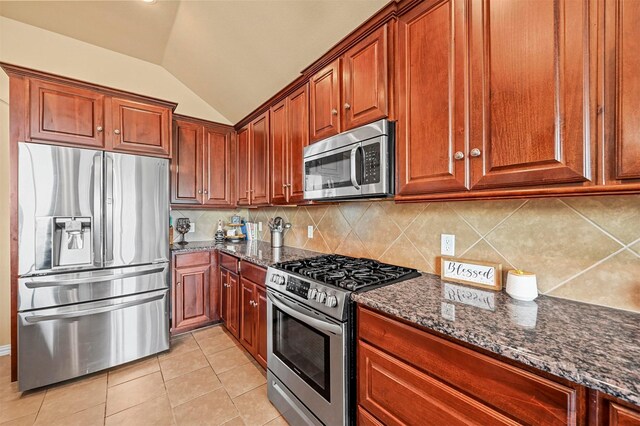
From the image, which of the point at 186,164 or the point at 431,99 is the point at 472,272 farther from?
the point at 186,164

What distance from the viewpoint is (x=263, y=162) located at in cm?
274

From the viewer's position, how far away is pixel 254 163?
2.91 metres

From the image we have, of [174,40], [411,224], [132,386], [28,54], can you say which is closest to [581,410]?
[411,224]

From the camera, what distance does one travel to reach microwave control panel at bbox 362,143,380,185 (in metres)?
1.44

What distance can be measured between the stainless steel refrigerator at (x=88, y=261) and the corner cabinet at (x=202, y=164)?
0.62 metres

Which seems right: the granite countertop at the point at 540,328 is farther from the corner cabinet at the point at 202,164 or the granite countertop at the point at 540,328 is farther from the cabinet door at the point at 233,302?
the corner cabinet at the point at 202,164

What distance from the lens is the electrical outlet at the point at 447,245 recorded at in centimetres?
149

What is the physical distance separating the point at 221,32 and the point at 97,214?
1837mm

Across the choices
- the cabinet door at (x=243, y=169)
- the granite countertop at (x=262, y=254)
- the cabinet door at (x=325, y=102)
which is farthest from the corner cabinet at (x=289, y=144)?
the cabinet door at (x=243, y=169)

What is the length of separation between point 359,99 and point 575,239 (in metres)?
1.26

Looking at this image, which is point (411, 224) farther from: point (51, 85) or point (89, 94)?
point (51, 85)

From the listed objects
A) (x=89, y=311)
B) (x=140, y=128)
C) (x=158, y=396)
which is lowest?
(x=158, y=396)

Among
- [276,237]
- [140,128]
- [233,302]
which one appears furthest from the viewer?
[276,237]

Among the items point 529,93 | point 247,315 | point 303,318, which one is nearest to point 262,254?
→ point 247,315
